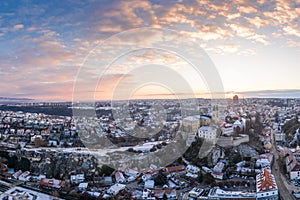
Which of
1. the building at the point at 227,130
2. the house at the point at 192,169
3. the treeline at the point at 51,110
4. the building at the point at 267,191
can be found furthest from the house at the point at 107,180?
the treeline at the point at 51,110

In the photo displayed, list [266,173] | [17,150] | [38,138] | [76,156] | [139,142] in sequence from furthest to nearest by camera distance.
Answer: [38,138], [139,142], [17,150], [76,156], [266,173]

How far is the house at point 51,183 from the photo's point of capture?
5113mm

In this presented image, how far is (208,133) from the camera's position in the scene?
6.92m

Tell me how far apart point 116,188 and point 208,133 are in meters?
3.06

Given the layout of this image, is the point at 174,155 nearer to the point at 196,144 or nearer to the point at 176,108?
the point at 196,144

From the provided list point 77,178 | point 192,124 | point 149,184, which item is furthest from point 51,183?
point 192,124

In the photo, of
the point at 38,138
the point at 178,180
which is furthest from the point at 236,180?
the point at 38,138

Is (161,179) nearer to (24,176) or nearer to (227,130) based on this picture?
(24,176)

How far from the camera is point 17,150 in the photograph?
→ 318 inches

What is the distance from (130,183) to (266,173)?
95.4 inches

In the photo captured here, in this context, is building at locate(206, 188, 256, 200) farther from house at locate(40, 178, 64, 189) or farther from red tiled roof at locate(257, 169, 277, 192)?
house at locate(40, 178, 64, 189)

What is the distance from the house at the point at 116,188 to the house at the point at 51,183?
3.50 feet

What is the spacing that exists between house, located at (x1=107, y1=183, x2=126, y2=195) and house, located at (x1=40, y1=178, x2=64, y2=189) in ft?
3.50

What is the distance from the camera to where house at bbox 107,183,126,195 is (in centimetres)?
458
